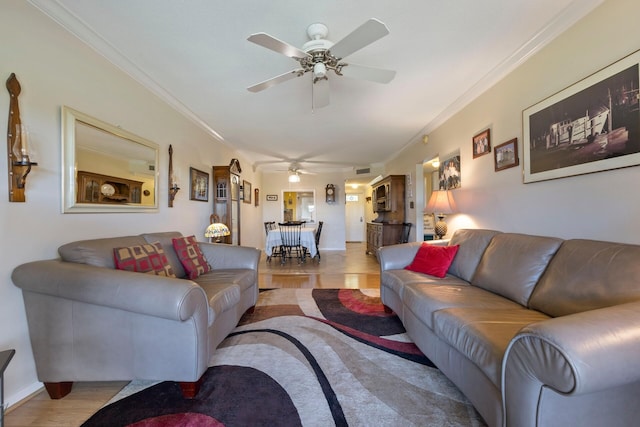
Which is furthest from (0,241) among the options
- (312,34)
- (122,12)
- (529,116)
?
(529,116)

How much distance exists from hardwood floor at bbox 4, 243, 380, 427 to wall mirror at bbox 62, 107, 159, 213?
1.20 metres

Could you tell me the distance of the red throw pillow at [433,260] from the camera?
2.40 metres

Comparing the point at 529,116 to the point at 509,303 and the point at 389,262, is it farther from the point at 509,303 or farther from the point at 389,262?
the point at 389,262

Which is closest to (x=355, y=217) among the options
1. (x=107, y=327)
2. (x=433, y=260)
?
(x=433, y=260)

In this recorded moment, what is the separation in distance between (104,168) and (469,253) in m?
3.35

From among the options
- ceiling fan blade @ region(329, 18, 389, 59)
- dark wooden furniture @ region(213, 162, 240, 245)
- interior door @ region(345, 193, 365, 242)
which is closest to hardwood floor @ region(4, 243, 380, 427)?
dark wooden furniture @ region(213, 162, 240, 245)

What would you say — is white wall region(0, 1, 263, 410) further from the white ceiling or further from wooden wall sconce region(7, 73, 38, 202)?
the white ceiling

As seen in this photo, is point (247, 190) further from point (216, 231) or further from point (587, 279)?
point (587, 279)

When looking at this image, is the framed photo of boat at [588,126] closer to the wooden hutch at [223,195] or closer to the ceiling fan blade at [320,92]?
the ceiling fan blade at [320,92]

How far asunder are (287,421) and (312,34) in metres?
2.52

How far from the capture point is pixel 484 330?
124 centimetres

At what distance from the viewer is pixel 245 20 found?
1.81 meters

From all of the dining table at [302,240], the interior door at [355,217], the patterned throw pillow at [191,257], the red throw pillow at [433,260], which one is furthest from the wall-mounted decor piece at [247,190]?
the interior door at [355,217]

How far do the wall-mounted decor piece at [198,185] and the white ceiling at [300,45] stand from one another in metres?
0.76
